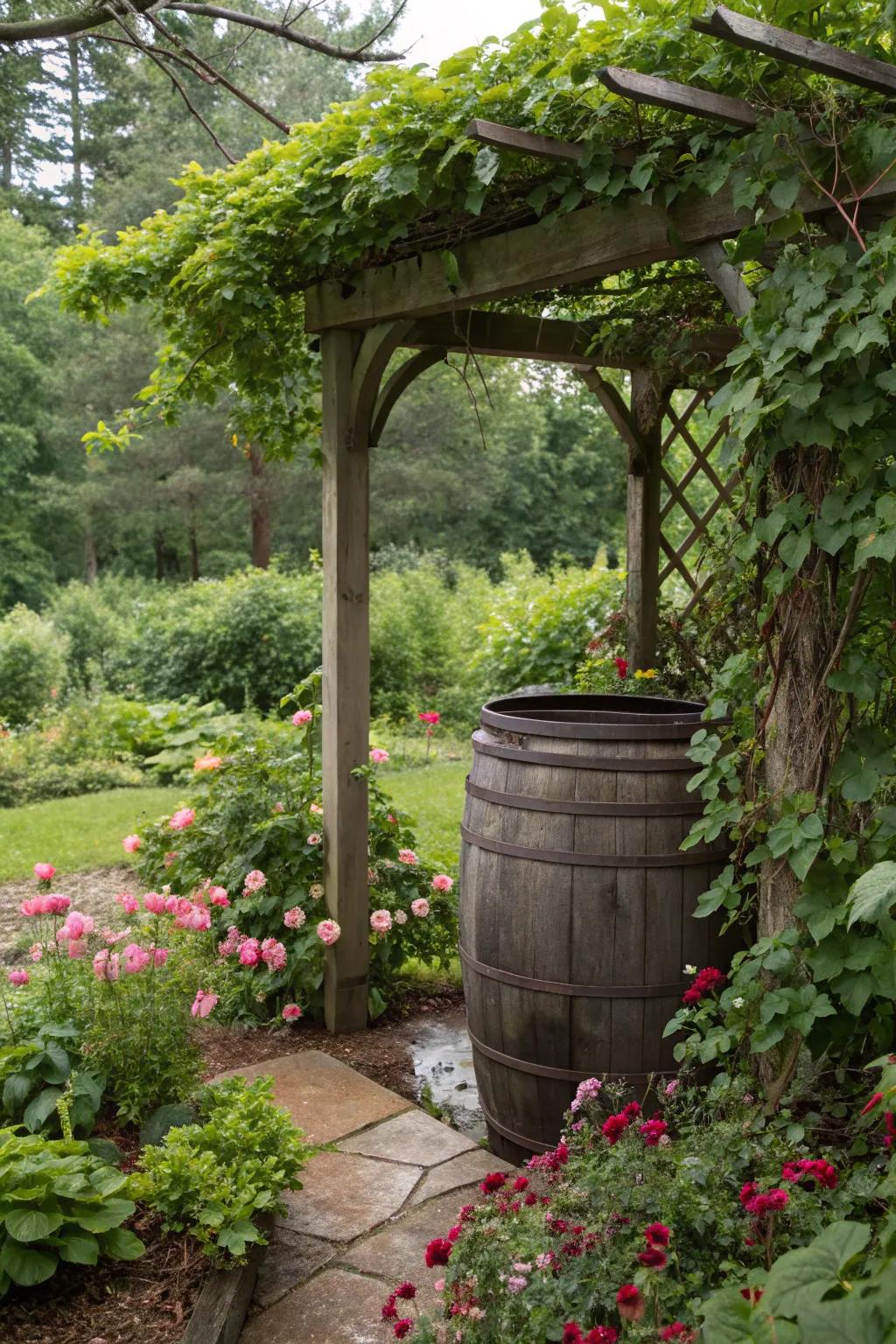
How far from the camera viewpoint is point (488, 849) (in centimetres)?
291

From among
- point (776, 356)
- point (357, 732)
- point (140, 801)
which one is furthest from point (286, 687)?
point (776, 356)

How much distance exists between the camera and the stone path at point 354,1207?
7.64 ft

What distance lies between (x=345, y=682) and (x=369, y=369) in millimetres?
970

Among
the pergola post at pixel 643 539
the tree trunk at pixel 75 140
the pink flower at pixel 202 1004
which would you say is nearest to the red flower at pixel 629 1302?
the pink flower at pixel 202 1004

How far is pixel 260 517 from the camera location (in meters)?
17.5

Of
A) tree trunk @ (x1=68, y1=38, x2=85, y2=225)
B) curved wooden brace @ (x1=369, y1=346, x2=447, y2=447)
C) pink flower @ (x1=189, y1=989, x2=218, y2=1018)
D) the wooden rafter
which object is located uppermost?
tree trunk @ (x1=68, y1=38, x2=85, y2=225)

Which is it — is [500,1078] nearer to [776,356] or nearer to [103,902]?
[776,356]

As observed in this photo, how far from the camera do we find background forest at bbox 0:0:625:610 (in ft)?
54.4

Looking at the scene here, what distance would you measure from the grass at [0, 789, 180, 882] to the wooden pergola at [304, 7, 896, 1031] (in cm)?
234

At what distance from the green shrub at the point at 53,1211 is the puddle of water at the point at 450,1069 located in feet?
4.00

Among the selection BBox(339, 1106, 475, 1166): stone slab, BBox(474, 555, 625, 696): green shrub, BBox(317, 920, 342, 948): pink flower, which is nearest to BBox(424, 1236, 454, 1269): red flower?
BBox(339, 1106, 475, 1166): stone slab

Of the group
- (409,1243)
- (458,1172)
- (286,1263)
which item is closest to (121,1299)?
(286,1263)

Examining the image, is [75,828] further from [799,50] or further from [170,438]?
[170,438]

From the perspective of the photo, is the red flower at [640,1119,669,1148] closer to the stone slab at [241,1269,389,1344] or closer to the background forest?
the stone slab at [241,1269,389,1344]
